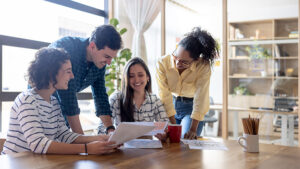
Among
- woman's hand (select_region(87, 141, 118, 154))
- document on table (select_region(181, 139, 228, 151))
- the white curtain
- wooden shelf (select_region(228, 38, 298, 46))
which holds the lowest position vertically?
document on table (select_region(181, 139, 228, 151))

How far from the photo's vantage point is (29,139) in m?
1.33

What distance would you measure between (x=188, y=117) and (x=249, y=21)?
2.03 m

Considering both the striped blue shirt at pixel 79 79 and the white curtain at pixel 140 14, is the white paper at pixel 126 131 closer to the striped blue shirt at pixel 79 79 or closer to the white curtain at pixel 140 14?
the striped blue shirt at pixel 79 79

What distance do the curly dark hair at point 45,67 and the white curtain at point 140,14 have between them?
9.94 ft

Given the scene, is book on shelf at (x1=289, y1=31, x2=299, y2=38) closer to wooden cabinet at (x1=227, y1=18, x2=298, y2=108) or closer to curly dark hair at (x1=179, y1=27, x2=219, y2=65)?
wooden cabinet at (x1=227, y1=18, x2=298, y2=108)

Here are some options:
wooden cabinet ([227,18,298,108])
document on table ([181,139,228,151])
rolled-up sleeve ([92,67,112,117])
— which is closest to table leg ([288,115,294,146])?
wooden cabinet ([227,18,298,108])

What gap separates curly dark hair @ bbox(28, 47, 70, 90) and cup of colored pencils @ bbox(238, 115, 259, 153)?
910mm

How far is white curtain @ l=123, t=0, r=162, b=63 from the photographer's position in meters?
4.58

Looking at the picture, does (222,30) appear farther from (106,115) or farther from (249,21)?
(106,115)

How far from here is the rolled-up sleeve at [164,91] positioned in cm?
224

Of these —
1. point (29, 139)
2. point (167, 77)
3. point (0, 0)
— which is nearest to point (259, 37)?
point (167, 77)

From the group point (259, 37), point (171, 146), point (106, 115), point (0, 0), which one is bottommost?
point (171, 146)

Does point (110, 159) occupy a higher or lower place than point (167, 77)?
lower

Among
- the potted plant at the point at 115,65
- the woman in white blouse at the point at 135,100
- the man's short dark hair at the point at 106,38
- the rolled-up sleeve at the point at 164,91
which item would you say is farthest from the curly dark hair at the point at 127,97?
the potted plant at the point at 115,65
